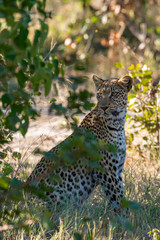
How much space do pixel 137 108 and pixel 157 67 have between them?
6.80m

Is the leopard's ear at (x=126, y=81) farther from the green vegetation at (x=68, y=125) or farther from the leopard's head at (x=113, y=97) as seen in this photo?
the green vegetation at (x=68, y=125)

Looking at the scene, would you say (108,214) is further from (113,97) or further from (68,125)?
(113,97)

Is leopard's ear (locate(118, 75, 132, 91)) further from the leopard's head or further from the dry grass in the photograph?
the dry grass

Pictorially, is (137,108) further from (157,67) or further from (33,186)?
(157,67)

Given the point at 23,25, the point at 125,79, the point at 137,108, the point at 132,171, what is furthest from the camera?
the point at 137,108

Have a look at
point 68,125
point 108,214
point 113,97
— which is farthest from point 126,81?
point 108,214

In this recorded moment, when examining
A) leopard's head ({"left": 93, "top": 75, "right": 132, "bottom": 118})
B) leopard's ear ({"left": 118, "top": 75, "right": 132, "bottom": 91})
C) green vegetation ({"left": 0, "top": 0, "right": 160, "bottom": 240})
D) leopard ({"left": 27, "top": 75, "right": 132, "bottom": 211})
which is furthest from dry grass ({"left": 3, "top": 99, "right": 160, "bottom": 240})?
leopard's ear ({"left": 118, "top": 75, "right": 132, "bottom": 91})

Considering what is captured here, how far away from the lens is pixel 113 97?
14.9ft

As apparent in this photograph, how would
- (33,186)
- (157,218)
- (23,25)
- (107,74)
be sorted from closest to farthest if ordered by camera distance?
(23,25) < (33,186) < (157,218) < (107,74)

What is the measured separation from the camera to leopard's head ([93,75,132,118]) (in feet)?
14.8

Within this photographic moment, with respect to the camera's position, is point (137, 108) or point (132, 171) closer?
point (132, 171)

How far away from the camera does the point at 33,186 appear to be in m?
2.20

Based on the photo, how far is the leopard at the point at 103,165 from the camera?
4.13 m

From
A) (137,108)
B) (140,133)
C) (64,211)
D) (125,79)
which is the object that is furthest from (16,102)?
(140,133)
